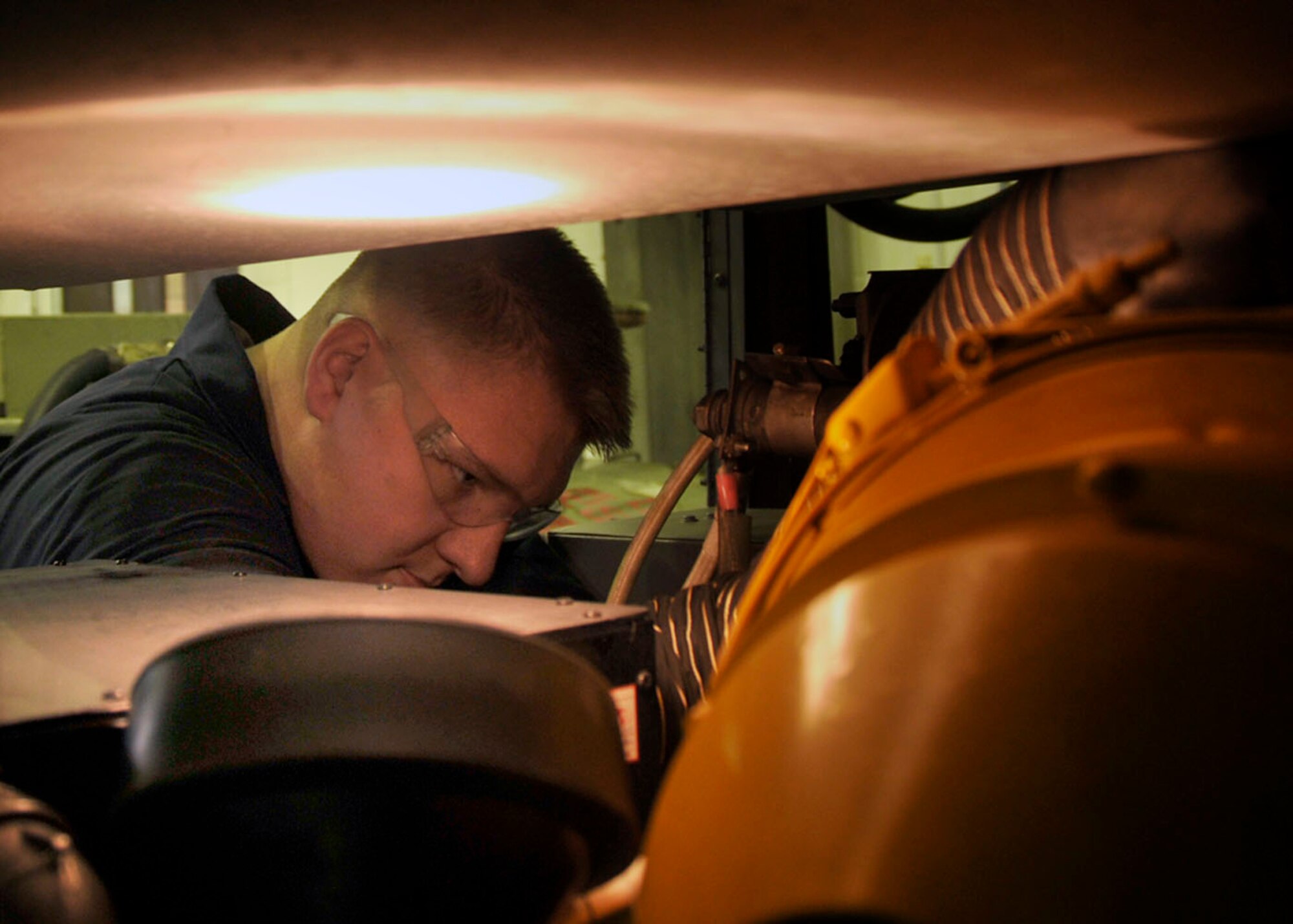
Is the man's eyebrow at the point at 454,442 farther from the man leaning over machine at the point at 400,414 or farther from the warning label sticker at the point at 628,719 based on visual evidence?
the warning label sticker at the point at 628,719

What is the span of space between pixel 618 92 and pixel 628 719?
1.33 feet

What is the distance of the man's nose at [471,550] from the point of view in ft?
5.01

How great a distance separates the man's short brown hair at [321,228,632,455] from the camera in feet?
5.19

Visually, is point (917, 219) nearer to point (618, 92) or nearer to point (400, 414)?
point (400, 414)

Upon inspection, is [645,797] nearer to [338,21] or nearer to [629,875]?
[629,875]

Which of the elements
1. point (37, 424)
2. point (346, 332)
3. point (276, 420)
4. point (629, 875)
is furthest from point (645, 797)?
point (37, 424)

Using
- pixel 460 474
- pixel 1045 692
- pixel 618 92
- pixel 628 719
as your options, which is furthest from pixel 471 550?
pixel 1045 692

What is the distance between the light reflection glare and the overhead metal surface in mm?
15

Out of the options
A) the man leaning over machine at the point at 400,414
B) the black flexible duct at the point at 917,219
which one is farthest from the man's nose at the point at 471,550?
the black flexible duct at the point at 917,219

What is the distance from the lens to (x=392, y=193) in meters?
0.69

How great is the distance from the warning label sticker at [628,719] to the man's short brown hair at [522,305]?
90cm

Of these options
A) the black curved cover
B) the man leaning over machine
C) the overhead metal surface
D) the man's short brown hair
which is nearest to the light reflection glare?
the overhead metal surface

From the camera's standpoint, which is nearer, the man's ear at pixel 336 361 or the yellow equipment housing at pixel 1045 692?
the yellow equipment housing at pixel 1045 692

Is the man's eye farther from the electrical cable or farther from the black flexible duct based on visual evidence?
the black flexible duct
